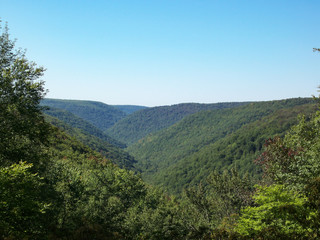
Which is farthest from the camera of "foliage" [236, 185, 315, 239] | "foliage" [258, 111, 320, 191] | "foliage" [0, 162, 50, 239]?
"foliage" [258, 111, 320, 191]

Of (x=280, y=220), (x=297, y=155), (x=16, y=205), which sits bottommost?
(x=280, y=220)

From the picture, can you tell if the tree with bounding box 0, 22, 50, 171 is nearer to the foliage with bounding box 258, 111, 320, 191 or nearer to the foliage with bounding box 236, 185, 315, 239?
the foliage with bounding box 236, 185, 315, 239

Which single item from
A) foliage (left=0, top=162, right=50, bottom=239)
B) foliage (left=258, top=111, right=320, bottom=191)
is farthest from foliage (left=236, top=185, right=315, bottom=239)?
foliage (left=0, top=162, right=50, bottom=239)

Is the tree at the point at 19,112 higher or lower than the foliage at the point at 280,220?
higher

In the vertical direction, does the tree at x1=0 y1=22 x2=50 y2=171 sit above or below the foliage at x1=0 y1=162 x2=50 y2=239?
above

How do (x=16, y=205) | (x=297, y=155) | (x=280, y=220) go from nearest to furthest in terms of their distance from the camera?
(x=16, y=205) → (x=280, y=220) → (x=297, y=155)

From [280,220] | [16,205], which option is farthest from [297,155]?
[16,205]

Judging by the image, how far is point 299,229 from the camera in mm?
12953

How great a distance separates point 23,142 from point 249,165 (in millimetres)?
203117

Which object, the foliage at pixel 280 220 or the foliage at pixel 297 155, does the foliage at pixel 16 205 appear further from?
the foliage at pixel 297 155

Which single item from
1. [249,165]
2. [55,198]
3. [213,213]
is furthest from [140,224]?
[249,165]

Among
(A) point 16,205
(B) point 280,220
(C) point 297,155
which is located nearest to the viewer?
(A) point 16,205

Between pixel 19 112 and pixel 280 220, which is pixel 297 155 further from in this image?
pixel 19 112

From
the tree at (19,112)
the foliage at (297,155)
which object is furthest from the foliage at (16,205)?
the foliage at (297,155)
